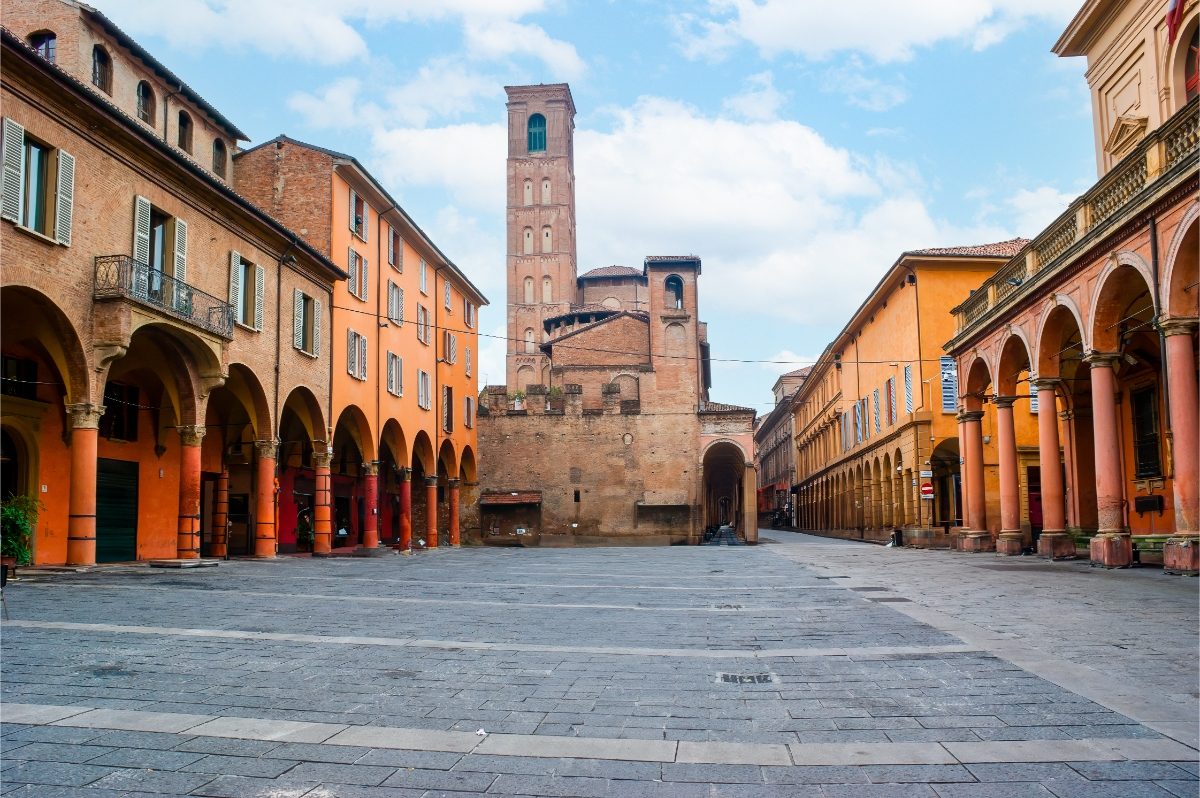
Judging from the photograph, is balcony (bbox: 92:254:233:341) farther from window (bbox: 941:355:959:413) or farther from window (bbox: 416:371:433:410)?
window (bbox: 941:355:959:413)

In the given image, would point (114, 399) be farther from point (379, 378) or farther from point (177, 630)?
point (177, 630)

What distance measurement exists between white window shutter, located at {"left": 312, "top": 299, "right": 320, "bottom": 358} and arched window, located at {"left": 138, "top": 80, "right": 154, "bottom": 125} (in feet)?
20.7

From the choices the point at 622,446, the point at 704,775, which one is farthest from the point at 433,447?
the point at 704,775

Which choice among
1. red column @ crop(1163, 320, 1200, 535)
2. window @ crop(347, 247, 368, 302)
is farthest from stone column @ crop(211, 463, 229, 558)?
red column @ crop(1163, 320, 1200, 535)

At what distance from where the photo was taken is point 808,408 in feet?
238

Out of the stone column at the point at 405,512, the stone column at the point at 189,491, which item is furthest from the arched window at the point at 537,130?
the stone column at the point at 189,491

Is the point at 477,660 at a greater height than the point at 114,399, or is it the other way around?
the point at 114,399

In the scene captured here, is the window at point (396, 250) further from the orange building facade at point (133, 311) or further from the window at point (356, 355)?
the orange building facade at point (133, 311)

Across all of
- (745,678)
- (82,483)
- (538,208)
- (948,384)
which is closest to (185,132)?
(82,483)

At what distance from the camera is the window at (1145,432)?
72.0 ft

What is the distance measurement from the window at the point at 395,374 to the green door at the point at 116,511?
10754mm

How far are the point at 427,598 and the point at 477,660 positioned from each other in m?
5.90

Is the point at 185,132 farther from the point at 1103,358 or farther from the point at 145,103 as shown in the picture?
the point at 1103,358

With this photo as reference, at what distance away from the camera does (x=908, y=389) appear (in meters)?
36.9
